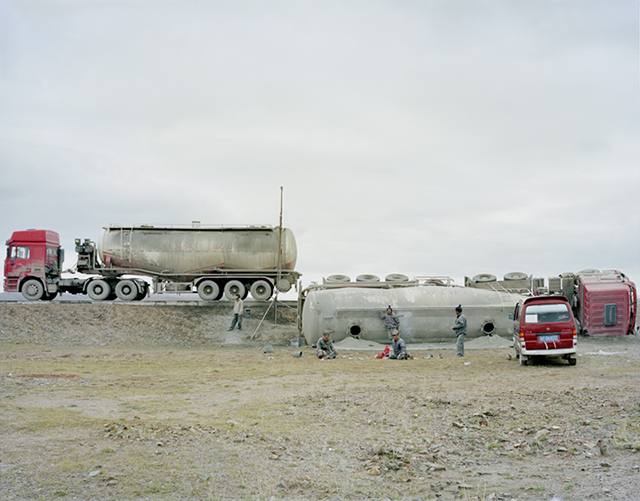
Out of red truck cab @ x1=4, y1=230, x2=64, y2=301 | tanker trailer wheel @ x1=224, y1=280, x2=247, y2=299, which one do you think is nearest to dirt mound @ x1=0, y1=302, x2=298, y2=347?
tanker trailer wheel @ x1=224, y1=280, x2=247, y2=299

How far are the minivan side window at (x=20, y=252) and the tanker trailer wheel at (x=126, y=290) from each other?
201 inches

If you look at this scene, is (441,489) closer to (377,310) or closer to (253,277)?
(377,310)

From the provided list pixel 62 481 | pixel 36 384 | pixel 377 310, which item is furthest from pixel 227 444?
pixel 377 310

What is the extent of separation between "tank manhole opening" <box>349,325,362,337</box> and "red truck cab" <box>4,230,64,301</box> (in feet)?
57.9

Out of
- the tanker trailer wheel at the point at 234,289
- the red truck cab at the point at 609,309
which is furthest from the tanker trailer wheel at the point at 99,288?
the red truck cab at the point at 609,309

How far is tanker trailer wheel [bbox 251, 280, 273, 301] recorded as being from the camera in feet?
104

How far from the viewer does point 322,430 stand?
32.4 feet

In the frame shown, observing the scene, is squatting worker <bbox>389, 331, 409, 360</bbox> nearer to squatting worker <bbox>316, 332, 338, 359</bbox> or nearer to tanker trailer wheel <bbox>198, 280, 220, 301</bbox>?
squatting worker <bbox>316, 332, 338, 359</bbox>

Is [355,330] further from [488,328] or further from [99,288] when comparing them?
[99,288]

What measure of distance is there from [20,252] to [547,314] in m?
27.4

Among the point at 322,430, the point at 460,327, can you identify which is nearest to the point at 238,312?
the point at 460,327

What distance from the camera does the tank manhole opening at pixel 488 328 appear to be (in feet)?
82.4

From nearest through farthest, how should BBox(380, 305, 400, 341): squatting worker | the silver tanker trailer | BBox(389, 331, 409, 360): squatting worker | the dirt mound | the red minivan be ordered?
the red minivan < BBox(389, 331, 409, 360): squatting worker < BBox(380, 305, 400, 341): squatting worker < the dirt mound < the silver tanker trailer

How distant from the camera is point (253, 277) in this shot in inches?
1246
